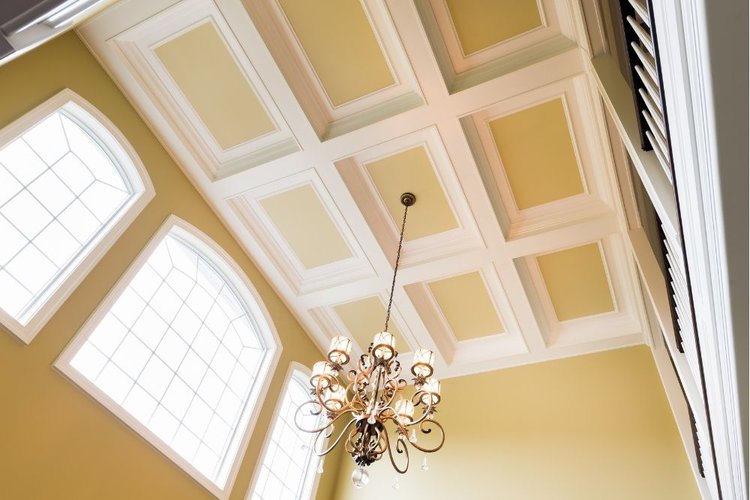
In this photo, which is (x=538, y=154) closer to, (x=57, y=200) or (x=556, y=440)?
(x=556, y=440)

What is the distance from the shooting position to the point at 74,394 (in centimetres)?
381

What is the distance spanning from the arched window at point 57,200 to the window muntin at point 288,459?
287cm

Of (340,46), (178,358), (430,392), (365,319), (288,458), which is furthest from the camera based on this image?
(365,319)

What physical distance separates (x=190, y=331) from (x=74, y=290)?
1381mm

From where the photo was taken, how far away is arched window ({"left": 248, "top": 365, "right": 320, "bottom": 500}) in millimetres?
5680

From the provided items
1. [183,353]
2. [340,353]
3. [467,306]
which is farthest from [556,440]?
[183,353]

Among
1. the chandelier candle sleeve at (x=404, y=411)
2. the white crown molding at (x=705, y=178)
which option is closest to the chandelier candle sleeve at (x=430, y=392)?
the chandelier candle sleeve at (x=404, y=411)

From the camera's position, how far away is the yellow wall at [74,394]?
3.42m

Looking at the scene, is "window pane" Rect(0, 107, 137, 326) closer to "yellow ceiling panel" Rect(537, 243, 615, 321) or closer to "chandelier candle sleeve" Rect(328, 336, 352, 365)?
"chandelier candle sleeve" Rect(328, 336, 352, 365)

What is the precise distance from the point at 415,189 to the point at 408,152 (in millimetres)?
459

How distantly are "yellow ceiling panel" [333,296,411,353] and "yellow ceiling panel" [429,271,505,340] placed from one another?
71 centimetres

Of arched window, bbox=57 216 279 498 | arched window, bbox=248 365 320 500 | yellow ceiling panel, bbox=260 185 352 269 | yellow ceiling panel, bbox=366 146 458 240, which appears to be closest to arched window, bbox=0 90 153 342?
arched window, bbox=57 216 279 498

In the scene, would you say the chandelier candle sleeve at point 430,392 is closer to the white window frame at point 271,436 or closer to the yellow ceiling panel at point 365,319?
the white window frame at point 271,436

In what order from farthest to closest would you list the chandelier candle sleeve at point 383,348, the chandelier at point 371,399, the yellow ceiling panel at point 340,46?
the yellow ceiling panel at point 340,46 → the chandelier candle sleeve at point 383,348 → the chandelier at point 371,399
